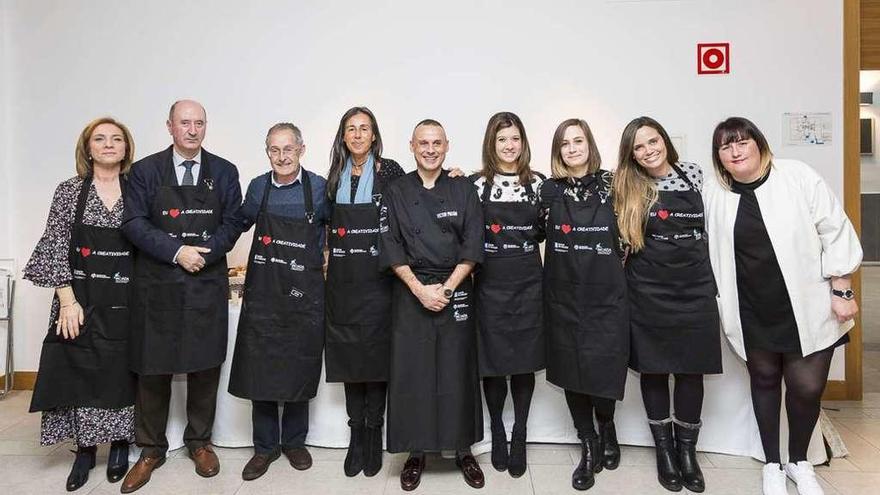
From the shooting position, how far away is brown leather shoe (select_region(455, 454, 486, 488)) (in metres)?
2.22

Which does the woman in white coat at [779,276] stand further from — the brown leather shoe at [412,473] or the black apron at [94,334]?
the black apron at [94,334]

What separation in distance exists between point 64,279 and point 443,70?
2.40m

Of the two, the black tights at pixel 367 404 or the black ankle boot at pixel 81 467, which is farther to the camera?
the black tights at pixel 367 404

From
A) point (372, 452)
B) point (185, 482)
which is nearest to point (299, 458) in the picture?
point (372, 452)

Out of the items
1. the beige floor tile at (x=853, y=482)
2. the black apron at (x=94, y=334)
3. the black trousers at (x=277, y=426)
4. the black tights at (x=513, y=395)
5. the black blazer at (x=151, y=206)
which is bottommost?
the beige floor tile at (x=853, y=482)

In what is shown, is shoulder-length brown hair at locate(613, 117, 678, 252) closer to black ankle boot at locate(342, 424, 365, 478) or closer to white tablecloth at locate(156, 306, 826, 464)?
white tablecloth at locate(156, 306, 826, 464)

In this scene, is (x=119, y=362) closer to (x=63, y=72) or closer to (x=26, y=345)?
(x=26, y=345)

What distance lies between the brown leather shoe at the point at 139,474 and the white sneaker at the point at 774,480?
2.60 m

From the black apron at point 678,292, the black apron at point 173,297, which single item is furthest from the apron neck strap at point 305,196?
the black apron at point 678,292

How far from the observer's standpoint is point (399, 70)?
3471 millimetres

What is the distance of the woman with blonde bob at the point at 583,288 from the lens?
7.16 feet

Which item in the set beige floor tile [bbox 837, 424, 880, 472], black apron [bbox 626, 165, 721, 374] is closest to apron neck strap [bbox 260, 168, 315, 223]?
black apron [bbox 626, 165, 721, 374]

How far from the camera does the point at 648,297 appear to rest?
2.20 metres

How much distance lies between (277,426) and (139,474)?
1.93 feet
